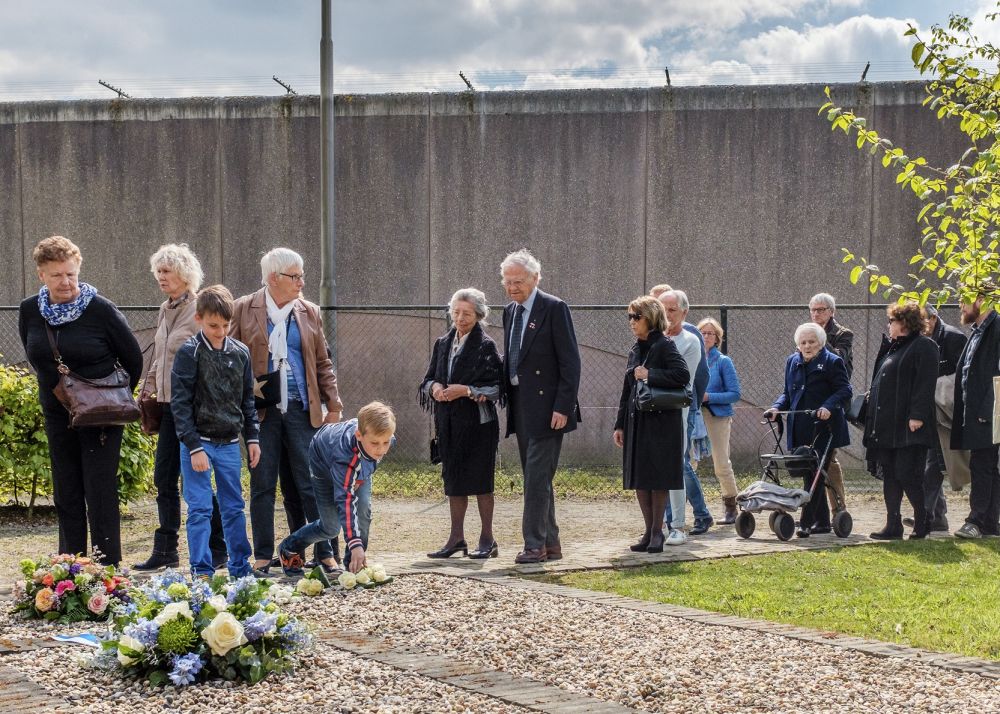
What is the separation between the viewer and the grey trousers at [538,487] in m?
7.42

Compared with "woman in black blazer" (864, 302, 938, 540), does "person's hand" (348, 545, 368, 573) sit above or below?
below

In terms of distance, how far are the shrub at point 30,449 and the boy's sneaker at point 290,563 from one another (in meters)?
3.36

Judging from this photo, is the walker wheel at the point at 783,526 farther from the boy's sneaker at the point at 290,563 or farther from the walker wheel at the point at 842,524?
the boy's sneaker at the point at 290,563

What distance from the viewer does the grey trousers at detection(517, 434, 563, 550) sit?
7.42m

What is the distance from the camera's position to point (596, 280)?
1386cm

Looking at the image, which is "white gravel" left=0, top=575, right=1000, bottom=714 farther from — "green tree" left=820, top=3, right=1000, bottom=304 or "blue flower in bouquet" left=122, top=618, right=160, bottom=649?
"green tree" left=820, top=3, right=1000, bottom=304

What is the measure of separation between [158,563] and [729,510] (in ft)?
15.1

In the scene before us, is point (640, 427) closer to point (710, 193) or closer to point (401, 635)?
point (401, 635)

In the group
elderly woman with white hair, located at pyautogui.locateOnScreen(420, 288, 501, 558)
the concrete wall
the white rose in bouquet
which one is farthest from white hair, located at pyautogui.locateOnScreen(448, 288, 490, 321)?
the concrete wall

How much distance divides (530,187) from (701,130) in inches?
83.3

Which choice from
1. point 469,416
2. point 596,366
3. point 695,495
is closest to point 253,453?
point 469,416

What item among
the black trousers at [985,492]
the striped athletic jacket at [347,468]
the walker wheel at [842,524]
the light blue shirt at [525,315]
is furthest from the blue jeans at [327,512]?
the black trousers at [985,492]

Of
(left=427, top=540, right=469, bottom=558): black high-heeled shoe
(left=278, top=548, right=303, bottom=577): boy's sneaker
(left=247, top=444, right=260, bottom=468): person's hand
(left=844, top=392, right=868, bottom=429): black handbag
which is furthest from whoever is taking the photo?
(left=844, top=392, right=868, bottom=429): black handbag

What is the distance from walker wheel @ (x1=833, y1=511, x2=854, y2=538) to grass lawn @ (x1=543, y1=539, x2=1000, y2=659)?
1.21 feet
